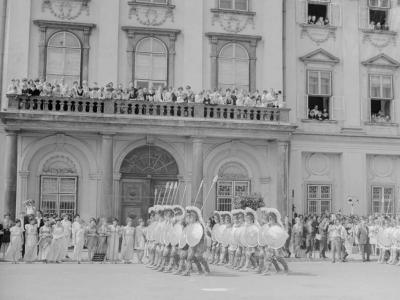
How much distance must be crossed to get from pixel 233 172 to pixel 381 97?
26.5 feet

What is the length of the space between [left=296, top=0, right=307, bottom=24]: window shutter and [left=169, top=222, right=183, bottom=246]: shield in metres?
16.6

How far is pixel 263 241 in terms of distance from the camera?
19.0 metres

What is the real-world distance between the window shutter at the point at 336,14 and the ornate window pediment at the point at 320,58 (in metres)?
1.62

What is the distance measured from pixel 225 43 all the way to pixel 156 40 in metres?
3.03

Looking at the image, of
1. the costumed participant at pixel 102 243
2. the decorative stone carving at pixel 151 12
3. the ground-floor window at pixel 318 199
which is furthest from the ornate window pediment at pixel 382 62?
the costumed participant at pixel 102 243

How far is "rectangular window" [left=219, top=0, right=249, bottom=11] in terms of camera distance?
31422mm

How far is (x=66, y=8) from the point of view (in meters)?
29.5

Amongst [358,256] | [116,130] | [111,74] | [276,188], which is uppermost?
[111,74]

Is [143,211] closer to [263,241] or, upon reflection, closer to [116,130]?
[116,130]

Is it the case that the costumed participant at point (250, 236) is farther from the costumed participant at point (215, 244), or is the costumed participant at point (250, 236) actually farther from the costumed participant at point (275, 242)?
the costumed participant at point (215, 244)

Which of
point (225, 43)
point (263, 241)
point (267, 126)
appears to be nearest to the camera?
point (263, 241)

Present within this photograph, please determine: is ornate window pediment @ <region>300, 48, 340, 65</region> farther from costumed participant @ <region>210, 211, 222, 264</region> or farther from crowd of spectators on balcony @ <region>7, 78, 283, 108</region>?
costumed participant @ <region>210, 211, 222, 264</region>

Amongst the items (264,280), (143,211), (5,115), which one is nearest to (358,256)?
(143,211)

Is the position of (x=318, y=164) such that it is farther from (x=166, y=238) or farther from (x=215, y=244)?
(x=166, y=238)
